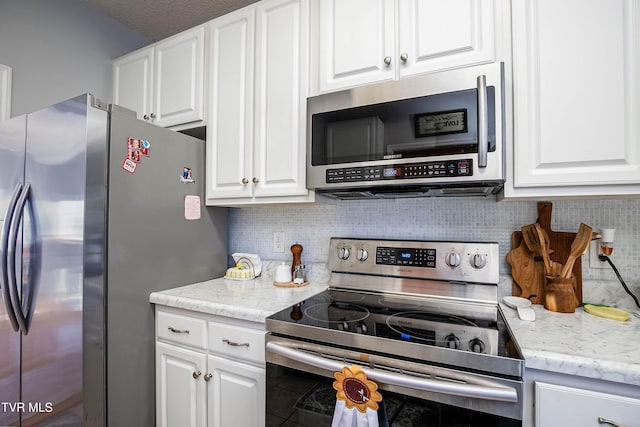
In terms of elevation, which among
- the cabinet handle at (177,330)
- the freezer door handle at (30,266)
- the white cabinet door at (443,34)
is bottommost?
the cabinet handle at (177,330)

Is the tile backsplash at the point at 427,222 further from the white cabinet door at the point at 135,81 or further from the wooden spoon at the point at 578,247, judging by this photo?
the white cabinet door at the point at 135,81

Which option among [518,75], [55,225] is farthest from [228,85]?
[518,75]

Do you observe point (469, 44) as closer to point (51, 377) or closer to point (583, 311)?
point (583, 311)

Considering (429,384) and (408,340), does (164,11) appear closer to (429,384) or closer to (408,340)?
(408,340)

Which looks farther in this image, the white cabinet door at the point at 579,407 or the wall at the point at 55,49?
the wall at the point at 55,49

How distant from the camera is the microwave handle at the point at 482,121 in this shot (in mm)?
1071

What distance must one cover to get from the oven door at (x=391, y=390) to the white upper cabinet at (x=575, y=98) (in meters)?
0.69

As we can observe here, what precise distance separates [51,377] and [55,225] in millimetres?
637

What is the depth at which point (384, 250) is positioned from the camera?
1552mm

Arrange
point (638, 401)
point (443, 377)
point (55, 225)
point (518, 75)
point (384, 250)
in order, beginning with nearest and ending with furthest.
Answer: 1. point (638, 401)
2. point (443, 377)
3. point (518, 75)
4. point (55, 225)
5. point (384, 250)

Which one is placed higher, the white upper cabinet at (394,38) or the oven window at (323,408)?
the white upper cabinet at (394,38)

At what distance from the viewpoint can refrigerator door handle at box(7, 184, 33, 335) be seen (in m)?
1.33

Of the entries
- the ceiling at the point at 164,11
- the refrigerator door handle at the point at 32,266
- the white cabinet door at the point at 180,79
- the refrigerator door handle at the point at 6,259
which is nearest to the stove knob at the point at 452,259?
the white cabinet door at the point at 180,79

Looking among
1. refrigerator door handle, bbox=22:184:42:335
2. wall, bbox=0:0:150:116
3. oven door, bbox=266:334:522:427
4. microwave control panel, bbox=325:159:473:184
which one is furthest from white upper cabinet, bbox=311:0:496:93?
wall, bbox=0:0:150:116
